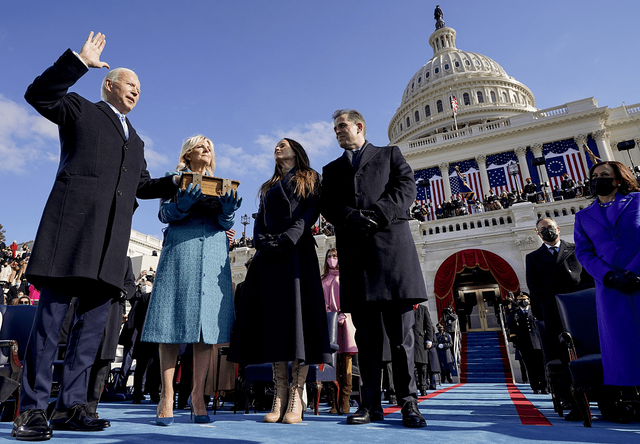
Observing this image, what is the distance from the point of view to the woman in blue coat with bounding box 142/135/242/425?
8.41 feet

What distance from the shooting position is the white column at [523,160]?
29.4m

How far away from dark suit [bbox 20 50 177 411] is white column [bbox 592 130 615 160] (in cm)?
3295

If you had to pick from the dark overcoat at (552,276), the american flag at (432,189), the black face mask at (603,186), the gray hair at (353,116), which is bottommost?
the dark overcoat at (552,276)

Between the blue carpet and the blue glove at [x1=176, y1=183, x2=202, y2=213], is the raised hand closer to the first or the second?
the blue glove at [x1=176, y1=183, x2=202, y2=213]

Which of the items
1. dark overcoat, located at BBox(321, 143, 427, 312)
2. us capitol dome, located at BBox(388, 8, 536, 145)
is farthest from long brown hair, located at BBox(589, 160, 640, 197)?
us capitol dome, located at BBox(388, 8, 536, 145)

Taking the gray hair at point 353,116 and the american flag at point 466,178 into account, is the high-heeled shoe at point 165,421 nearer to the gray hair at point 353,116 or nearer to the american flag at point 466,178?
the gray hair at point 353,116

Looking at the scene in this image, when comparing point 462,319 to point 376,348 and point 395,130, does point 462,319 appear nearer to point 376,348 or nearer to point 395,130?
point 376,348

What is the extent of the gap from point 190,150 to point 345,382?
287cm

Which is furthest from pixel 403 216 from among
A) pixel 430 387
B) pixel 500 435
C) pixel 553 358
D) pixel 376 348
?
pixel 430 387

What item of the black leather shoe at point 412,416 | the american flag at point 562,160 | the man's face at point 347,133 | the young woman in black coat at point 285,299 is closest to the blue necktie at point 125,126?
the young woman in black coat at point 285,299

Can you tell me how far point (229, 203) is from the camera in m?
2.75

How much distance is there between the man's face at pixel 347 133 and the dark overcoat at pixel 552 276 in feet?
7.98

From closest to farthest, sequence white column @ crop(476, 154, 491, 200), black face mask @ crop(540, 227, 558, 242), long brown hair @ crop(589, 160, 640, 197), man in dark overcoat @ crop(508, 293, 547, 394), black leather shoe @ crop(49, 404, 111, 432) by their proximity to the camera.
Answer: black leather shoe @ crop(49, 404, 111, 432)
long brown hair @ crop(589, 160, 640, 197)
black face mask @ crop(540, 227, 558, 242)
man in dark overcoat @ crop(508, 293, 547, 394)
white column @ crop(476, 154, 491, 200)

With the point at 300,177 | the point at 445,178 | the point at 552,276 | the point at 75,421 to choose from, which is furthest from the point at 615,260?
the point at 445,178
